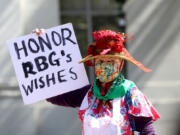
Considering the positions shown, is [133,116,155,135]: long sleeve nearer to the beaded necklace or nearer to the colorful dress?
the colorful dress

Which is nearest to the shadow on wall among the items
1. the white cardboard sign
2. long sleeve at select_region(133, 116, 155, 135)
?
the white cardboard sign

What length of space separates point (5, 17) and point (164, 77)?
2673 millimetres

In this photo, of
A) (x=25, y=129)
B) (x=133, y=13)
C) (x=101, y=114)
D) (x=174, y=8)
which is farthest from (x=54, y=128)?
(x=101, y=114)

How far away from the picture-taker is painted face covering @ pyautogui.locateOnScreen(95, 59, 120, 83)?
2.92m

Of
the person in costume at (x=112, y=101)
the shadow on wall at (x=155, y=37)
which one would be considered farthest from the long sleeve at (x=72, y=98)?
the shadow on wall at (x=155, y=37)

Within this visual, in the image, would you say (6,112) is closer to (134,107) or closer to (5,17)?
(5,17)

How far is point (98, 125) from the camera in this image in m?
2.84

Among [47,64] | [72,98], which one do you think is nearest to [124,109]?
[72,98]

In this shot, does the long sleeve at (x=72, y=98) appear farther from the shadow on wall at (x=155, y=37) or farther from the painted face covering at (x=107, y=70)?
the shadow on wall at (x=155, y=37)

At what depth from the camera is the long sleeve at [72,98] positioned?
3255 millimetres

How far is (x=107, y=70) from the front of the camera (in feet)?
9.57

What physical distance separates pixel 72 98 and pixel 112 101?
50 cm

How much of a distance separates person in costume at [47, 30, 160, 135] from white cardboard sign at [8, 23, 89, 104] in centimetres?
39

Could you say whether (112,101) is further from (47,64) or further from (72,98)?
(47,64)
